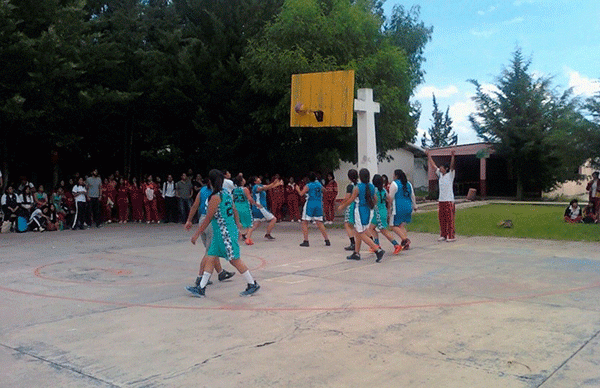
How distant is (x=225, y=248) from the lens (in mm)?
8297

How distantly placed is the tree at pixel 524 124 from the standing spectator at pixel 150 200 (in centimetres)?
2403

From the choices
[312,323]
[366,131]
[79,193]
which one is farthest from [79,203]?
[312,323]

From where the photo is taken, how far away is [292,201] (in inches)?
870

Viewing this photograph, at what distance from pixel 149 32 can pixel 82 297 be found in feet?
60.5

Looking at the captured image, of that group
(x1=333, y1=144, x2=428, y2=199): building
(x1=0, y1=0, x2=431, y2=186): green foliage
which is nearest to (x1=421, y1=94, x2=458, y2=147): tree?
(x1=333, y1=144, x2=428, y2=199): building

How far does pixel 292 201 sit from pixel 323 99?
542cm

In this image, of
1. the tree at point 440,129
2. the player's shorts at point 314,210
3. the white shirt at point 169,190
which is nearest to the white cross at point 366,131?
the player's shorts at point 314,210

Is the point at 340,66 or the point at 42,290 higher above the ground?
the point at 340,66

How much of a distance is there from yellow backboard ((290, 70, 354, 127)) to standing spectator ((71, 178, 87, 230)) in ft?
23.3

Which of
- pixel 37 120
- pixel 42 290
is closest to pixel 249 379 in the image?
pixel 42 290

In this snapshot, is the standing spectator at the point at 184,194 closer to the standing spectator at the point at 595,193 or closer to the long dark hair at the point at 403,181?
the long dark hair at the point at 403,181

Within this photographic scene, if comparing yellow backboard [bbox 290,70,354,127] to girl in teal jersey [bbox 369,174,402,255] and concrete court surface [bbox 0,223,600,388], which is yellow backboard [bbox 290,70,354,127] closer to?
girl in teal jersey [bbox 369,174,402,255]

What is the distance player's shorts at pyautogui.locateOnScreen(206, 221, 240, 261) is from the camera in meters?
8.29

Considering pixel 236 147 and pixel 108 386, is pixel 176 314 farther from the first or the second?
pixel 236 147
